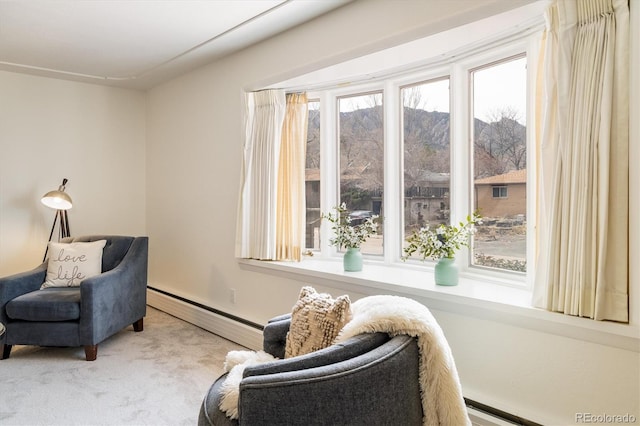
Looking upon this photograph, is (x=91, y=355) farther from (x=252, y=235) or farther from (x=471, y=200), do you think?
(x=471, y=200)

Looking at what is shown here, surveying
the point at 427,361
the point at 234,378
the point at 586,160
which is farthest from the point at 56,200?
the point at 586,160

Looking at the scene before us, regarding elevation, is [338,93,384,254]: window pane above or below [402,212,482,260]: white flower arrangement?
above

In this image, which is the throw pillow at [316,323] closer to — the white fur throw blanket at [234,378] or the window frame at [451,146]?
the white fur throw blanket at [234,378]

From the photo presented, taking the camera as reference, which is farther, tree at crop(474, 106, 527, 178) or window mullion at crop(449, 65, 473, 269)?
window mullion at crop(449, 65, 473, 269)

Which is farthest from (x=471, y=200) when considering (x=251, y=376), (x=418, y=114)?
(x=251, y=376)

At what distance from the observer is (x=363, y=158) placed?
3.33 metres

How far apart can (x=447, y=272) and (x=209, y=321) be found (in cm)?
234

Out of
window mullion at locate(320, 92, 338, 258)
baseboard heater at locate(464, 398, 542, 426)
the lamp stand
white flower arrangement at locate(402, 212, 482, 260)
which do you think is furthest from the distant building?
the lamp stand

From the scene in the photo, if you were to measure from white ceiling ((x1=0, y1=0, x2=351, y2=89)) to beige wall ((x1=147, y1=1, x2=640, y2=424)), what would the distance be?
7.5 inches

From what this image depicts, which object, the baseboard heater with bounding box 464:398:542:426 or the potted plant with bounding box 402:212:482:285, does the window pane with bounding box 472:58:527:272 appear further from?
the baseboard heater with bounding box 464:398:542:426

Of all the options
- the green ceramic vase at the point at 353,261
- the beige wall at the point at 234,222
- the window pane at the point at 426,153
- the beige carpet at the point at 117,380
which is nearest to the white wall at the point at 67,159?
the beige wall at the point at 234,222

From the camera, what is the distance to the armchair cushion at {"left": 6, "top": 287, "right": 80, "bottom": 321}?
310 cm

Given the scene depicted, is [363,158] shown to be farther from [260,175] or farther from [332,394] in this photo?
[332,394]

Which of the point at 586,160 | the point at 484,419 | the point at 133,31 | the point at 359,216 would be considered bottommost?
the point at 484,419
